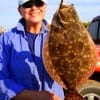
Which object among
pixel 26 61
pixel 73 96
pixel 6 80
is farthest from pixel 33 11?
pixel 73 96

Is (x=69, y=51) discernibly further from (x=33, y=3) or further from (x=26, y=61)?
(x=33, y=3)

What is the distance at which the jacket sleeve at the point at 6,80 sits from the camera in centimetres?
510

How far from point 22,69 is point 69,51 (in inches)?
26.2

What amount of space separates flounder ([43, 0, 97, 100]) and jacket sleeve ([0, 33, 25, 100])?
1.61 ft

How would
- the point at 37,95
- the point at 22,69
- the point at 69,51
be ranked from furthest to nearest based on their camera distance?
the point at 22,69 → the point at 37,95 → the point at 69,51

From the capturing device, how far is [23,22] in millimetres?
5332

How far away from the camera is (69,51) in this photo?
4617 millimetres

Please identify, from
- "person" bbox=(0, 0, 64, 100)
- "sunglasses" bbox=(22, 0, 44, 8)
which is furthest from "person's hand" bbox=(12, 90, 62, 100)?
"sunglasses" bbox=(22, 0, 44, 8)

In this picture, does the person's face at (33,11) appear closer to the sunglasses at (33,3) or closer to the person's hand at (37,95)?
the sunglasses at (33,3)

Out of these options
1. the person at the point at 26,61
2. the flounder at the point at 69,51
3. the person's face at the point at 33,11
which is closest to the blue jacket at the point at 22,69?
the person at the point at 26,61

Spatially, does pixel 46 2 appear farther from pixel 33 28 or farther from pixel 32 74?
pixel 32 74

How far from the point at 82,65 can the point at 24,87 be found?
28.3 inches

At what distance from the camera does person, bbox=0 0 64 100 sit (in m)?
5.11

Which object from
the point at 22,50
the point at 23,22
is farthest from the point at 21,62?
the point at 23,22
